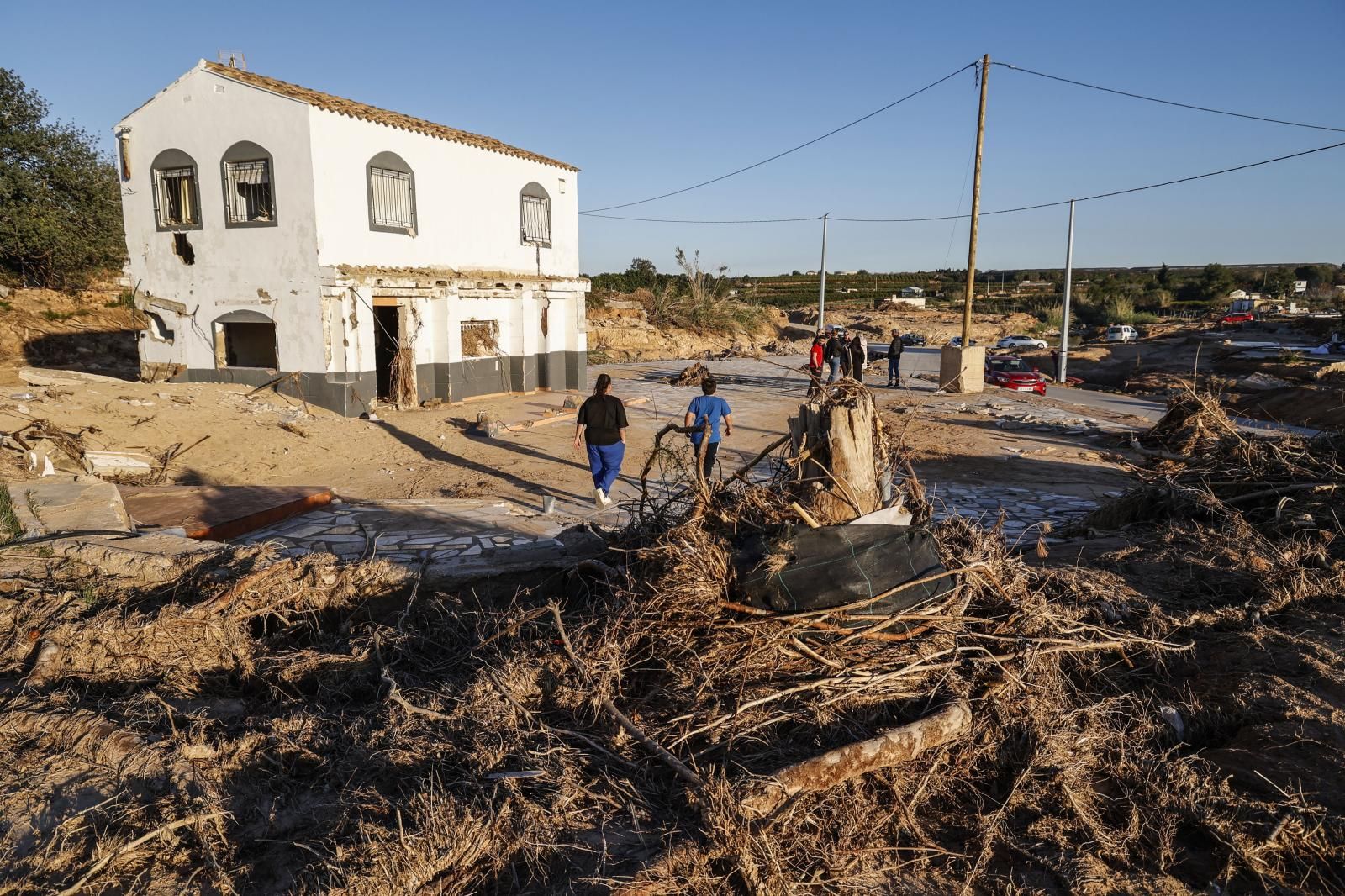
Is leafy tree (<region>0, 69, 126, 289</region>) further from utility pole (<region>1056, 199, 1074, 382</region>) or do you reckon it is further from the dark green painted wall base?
utility pole (<region>1056, 199, 1074, 382</region>)

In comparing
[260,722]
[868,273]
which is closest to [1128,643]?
[260,722]

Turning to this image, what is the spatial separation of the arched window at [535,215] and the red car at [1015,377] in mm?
13221

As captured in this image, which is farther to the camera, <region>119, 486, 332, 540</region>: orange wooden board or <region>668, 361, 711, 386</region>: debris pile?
<region>668, 361, 711, 386</region>: debris pile

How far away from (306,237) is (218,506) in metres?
8.36

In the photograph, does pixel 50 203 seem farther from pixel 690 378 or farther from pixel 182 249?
pixel 690 378

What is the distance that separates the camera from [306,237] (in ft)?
49.4

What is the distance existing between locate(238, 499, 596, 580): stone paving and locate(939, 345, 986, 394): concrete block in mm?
14109

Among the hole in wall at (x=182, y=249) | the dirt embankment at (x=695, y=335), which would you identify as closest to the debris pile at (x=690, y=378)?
the dirt embankment at (x=695, y=335)

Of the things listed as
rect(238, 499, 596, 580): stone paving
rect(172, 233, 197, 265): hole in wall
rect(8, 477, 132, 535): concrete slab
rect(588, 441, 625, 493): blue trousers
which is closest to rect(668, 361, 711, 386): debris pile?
rect(172, 233, 197, 265): hole in wall

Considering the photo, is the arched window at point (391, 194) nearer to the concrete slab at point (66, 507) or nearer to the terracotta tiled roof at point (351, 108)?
the terracotta tiled roof at point (351, 108)

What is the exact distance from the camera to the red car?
73.3ft

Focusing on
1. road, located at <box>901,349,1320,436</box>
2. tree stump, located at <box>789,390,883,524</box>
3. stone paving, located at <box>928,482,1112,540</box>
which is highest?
tree stump, located at <box>789,390,883,524</box>

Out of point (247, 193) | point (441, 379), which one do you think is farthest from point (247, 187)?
point (441, 379)

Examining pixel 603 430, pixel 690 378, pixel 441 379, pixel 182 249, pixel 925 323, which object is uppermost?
pixel 182 249
